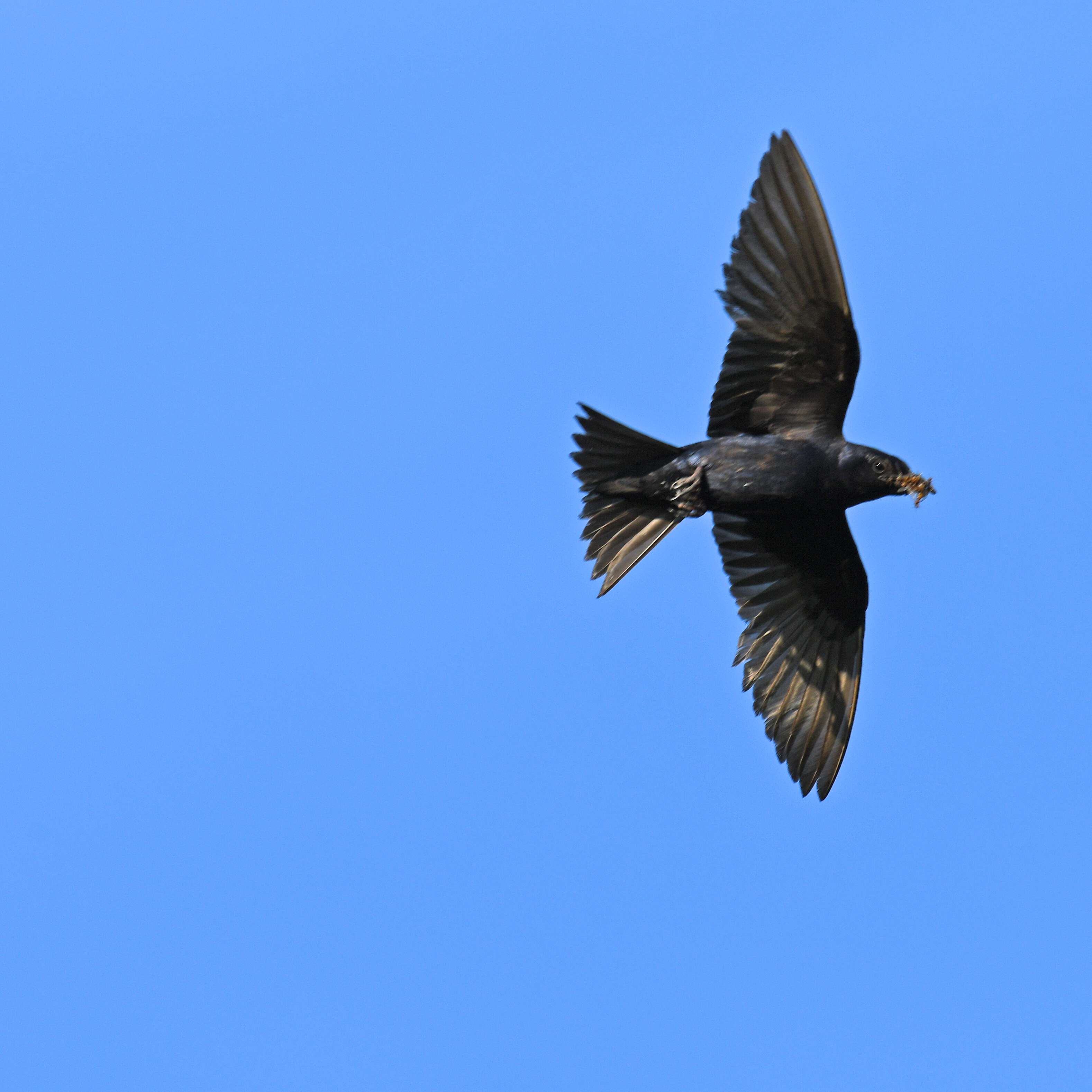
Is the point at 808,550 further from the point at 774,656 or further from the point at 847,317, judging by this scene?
the point at 847,317

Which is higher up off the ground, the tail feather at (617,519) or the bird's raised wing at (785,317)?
the bird's raised wing at (785,317)

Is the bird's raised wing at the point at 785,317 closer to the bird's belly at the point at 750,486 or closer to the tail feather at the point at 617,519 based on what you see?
the bird's belly at the point at 750,486

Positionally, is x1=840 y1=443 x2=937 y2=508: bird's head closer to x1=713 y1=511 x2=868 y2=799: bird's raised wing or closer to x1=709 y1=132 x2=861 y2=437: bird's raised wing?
x1=709 y1=132 x2=861 y2=437: bird's raised wing

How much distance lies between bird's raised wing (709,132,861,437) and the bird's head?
0.18m

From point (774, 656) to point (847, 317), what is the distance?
1922 millimetres

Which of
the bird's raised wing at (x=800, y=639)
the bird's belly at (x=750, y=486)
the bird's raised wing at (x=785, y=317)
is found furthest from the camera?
the bird's raised wing at (x=800, y=639)

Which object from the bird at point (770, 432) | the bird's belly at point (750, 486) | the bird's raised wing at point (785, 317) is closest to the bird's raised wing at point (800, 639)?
the bird at point (770, 432)

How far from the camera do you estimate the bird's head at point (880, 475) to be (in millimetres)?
6754

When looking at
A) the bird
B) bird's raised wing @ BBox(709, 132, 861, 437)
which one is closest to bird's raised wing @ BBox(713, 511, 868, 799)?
the bird

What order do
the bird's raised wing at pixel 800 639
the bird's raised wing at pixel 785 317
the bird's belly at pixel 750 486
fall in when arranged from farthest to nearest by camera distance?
1. the bird's raised wing at pixel 800 639
2. the bird's belly at pixel 750 486
3. the bird's raised wing at pixel 785 317

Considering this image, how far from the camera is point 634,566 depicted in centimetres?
696

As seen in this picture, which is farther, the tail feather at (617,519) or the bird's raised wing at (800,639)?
the bird's raised wing at (800,639)

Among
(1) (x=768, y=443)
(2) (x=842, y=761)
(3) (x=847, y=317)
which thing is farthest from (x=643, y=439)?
(2) (x=842, y=761)

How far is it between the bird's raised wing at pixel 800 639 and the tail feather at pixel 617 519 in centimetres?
59
